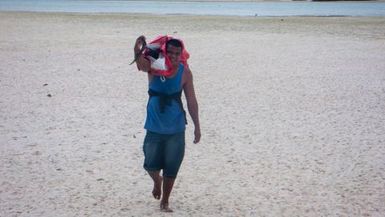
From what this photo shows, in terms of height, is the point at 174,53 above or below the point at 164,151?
above

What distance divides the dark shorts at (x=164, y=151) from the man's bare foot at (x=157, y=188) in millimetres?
165

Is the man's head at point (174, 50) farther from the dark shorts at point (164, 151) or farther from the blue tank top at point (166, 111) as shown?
the dark shorts at point (164, 151)

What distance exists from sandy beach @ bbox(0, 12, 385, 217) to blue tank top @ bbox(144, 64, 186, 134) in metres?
0.88

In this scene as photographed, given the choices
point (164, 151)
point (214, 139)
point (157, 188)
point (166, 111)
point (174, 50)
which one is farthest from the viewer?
point (214, 139)

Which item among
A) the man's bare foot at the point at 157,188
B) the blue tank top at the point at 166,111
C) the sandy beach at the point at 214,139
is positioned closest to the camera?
the blue tank top at the point at 166,111

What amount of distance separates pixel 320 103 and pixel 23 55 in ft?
33.0

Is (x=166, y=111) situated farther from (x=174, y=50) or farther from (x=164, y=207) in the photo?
(x=164, y=207)

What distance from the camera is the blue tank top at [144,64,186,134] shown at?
4.45 meters

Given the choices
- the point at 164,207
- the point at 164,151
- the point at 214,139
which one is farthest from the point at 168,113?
the point at 214,139

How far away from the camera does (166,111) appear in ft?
14.8

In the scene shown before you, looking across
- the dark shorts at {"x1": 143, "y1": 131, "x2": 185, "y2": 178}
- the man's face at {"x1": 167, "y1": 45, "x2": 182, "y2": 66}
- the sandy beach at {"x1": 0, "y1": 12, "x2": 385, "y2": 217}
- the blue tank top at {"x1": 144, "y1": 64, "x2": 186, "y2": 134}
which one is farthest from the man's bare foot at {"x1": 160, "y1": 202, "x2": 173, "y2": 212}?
the man's face at {"x1": 167, "y1": 45, "x2": 182, "y2": 66}

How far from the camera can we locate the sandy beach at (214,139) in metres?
5.20

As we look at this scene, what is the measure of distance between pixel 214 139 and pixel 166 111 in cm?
298

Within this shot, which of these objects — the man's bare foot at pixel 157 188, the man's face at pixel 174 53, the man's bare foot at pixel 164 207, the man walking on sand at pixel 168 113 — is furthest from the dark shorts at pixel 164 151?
the man's face at pixel 174 53
